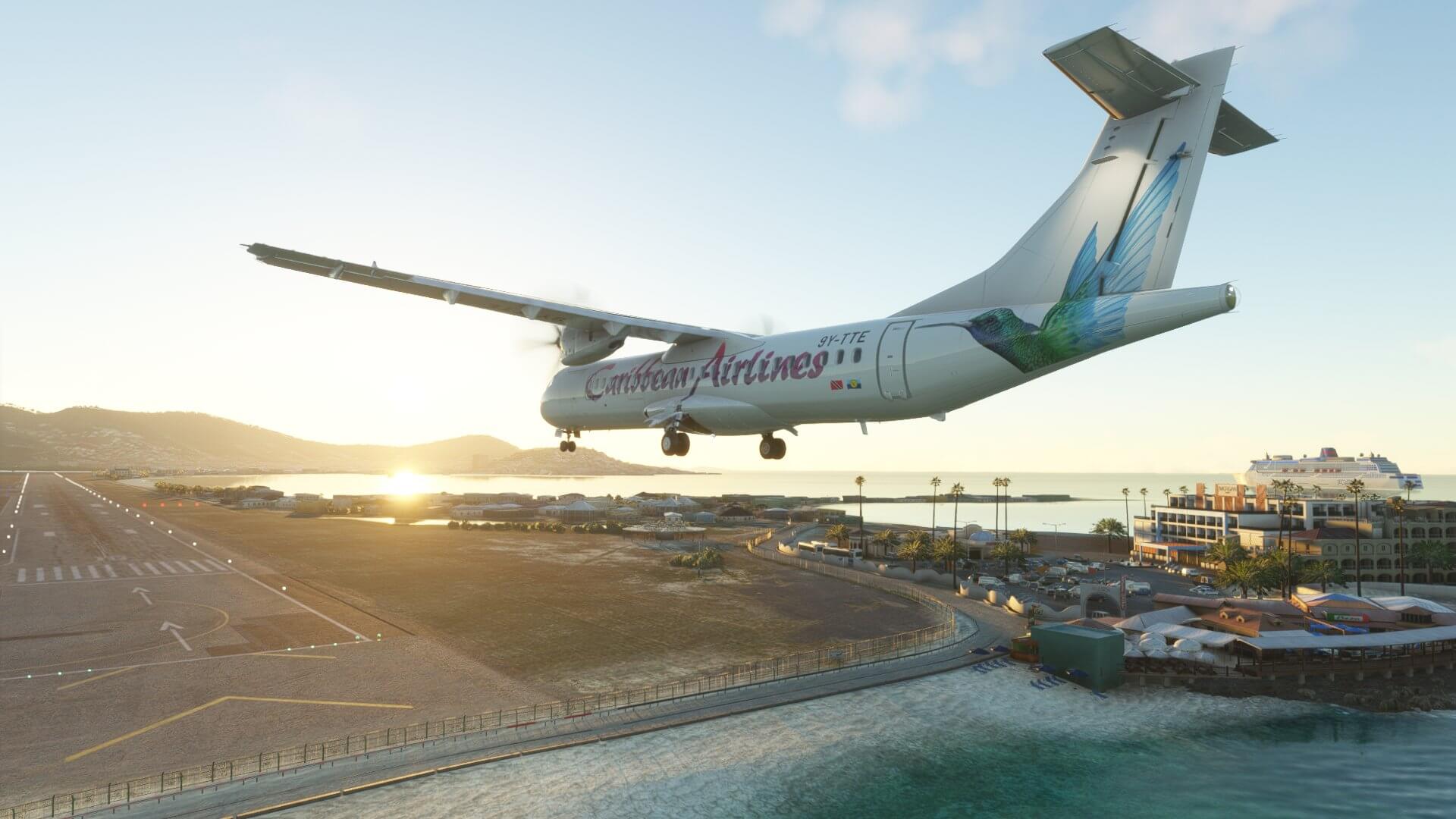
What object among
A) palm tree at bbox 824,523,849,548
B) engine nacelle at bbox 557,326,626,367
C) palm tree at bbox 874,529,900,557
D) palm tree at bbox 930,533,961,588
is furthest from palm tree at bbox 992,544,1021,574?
engine nacelle at bbox 557,326,626,367

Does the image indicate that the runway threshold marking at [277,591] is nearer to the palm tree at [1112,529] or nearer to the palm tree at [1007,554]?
the palm tree at [1007,554]

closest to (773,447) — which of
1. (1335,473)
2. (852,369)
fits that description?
(852,369)

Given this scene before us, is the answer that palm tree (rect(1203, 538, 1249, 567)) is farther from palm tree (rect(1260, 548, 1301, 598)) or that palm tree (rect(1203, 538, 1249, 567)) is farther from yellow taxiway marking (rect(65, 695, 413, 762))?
yellow taxiway marking (rect(65, 695, 413, 762))

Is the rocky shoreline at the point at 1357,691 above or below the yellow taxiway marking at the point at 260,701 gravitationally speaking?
below

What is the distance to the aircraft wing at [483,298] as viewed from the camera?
24.6 metres

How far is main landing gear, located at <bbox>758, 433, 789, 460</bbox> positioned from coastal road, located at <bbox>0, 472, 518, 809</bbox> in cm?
2014

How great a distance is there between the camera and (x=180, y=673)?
3731 cm

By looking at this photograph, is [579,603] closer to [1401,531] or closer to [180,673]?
[180,673]

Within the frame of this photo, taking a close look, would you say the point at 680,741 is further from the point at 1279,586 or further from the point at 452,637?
the point at 1279,586

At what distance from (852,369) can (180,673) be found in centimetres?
3832

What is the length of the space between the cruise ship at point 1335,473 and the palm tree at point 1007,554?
277ft

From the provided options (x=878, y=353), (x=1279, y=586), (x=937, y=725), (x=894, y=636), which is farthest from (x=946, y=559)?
(x=878, y=353)

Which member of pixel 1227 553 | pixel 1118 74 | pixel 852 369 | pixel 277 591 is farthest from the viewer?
pixel 1227 553

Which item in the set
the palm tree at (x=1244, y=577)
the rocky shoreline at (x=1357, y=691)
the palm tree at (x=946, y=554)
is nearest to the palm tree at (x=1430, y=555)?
the palm tree at (x=1244, y=577)
